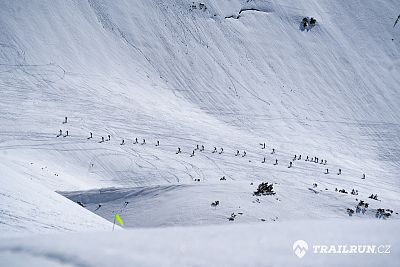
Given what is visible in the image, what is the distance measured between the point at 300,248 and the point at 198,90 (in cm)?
2919

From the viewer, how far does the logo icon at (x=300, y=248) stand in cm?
165

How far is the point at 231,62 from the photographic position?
34250mm

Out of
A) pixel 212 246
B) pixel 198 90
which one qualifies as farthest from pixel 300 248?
pixel 198 90

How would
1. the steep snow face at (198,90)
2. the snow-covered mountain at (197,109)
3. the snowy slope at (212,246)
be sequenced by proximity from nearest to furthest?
the snowy slope at (212,246), the snow-covered mountain at (197,109), the steep snow face at (198,90)

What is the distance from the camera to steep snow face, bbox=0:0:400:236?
65.3 feet

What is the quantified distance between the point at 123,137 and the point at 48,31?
589 inches

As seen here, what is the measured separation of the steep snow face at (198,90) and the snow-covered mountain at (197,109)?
0.42 ft

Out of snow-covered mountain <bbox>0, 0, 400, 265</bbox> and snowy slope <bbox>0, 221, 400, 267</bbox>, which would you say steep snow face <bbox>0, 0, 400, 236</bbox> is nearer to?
snow-covered mountain <bbox>0, 0, 400, 265</bbox>

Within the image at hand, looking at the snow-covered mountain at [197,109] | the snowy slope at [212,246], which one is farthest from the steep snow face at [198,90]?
the snowy slope at [212,246]

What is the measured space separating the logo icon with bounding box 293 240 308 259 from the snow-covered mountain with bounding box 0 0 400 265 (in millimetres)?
4266

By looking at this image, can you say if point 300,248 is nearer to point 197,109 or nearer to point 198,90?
point 197,109

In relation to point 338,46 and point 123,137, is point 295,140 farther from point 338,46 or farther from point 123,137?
point 338,46

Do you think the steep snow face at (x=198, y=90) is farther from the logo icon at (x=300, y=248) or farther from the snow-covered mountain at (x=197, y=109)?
the logo icon at (x=300, y=248)

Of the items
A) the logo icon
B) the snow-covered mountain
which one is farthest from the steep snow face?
the logo icon
